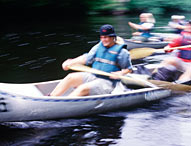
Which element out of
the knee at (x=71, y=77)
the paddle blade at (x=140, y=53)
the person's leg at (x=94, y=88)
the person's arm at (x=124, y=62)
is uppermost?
the person's arm at (x=124, y=62)

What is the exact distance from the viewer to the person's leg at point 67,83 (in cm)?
540

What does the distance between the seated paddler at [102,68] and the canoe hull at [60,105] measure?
0.14m

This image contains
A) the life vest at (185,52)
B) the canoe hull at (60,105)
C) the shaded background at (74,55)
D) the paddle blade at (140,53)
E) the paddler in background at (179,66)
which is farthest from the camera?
the paddle blade at (140,53)

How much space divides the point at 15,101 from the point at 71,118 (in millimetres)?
916

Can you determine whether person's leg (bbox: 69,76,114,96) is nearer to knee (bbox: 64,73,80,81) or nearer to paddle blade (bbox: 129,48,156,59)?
knee (bbox: 64,73,80,81)

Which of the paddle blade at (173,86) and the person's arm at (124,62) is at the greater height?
the person's arm at (124,62)

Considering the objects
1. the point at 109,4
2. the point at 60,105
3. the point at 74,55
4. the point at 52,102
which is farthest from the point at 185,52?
the point at 109,4

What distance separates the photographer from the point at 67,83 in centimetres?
543

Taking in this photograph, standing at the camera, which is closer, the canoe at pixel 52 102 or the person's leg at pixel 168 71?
the canoe at pixel 52 102

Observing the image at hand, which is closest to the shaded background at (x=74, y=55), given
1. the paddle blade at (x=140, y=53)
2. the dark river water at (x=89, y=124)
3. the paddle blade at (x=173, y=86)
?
the dark river water at (x=89, y=124)

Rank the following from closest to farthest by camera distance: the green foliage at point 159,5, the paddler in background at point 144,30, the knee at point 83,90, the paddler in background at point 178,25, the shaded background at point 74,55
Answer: the shaded background at point 74,55 → the knee at point 83,90 → the paddler in background at point 178,25 → the paddler in background at point 144,30 → the green foliage at point 159,5

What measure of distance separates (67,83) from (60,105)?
391 mm

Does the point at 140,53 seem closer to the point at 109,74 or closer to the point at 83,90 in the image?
the point at 109,74

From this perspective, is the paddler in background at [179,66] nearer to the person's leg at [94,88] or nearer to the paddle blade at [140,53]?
the paddle blade at [140,53]
